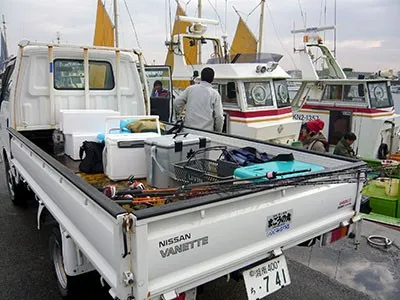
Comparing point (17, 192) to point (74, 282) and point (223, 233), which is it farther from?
point (223, 233)

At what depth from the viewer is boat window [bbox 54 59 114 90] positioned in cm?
A: 469

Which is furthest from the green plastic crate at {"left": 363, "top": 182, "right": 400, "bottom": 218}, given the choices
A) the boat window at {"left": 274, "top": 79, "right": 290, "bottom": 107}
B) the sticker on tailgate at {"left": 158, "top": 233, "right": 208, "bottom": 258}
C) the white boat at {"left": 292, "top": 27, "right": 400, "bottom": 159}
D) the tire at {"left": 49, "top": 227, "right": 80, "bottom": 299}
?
the tire at {"left": 49, "top": 227, "right": 80, "bottom": 299}

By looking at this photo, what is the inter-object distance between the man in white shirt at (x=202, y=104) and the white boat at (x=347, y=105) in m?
5.18

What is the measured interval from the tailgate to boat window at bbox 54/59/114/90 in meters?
3.43

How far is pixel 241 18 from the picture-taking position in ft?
47.3

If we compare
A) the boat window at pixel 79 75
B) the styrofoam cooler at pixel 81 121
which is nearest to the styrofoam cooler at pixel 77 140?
the styrofoam cooler at pixel 81 121

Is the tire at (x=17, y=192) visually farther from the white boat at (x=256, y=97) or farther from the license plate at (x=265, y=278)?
the white boat at (x=256, y=97)

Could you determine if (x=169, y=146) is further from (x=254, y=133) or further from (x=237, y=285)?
(x=254, y=133)

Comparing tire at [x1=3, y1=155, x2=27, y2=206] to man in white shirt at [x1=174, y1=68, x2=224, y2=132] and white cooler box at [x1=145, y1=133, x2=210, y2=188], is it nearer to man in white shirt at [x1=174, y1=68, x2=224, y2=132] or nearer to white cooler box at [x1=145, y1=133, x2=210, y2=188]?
man in white shirt at [x1=174, y1=68, x2=224, y2=132]

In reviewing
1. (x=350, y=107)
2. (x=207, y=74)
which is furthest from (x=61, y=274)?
(x=350, y=107)

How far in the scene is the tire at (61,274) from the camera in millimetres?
2604

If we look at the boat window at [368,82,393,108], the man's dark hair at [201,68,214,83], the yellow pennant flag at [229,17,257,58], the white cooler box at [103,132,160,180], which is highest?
the yellow pennant flag at [229,17,257,58]

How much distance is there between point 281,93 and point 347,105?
2035mm

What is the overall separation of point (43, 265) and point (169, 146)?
1801 millimetres
